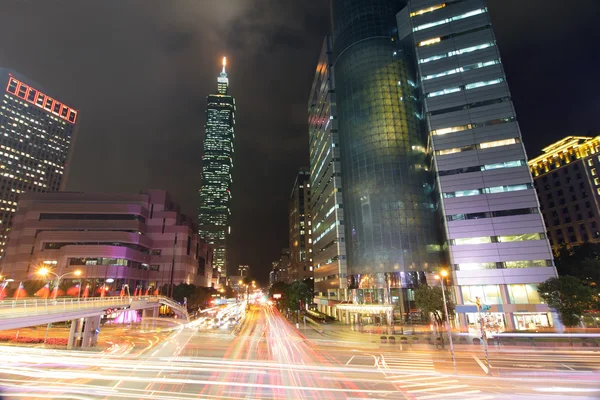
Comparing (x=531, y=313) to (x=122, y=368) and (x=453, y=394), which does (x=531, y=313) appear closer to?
(x=453, y=394)

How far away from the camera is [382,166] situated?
270 feet

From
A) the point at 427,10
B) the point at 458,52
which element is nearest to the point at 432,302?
the point at 458,52

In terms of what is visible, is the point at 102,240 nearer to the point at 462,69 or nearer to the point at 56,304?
the point at 56,304

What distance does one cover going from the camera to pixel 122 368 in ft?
90.1

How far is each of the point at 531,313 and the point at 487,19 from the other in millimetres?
73083

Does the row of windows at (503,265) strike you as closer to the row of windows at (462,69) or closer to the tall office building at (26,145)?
the row of windows at (462,69)

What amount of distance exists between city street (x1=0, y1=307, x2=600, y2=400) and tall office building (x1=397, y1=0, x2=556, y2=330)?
106 ft

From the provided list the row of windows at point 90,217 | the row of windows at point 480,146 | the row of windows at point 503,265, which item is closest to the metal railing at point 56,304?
the row of windows at point 90,217

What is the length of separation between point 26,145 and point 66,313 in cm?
20674

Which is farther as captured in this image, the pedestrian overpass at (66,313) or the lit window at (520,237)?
the lit window at (520,237)

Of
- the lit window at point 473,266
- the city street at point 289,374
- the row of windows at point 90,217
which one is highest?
the row of windows at point 90,217

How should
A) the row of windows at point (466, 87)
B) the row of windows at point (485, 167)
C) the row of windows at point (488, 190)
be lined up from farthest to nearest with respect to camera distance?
the row of windows at point (466, 87) → the row of windows at point (485, 167) → the row of windows at point (488, 190)

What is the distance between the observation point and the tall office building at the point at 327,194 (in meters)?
96.0

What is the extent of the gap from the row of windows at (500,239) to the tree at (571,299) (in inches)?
708
